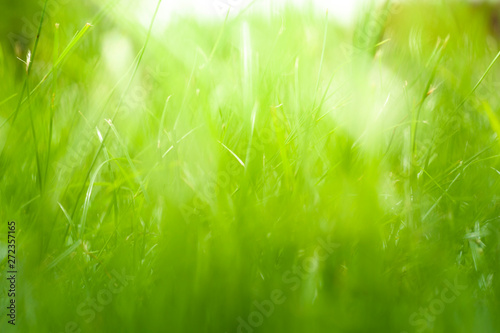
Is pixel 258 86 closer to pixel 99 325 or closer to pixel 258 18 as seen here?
pixel 258 18

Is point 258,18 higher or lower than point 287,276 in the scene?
higher

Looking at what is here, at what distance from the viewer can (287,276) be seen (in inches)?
26.7

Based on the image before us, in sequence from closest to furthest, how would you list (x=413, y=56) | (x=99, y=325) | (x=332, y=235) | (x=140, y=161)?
1. (x=99, y=325)
2. (x=332, y=235)
3. (x=140, y=161)
4. (x=413, y=56)

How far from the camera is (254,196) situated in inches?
30.6

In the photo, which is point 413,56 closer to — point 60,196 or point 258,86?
point 258,86

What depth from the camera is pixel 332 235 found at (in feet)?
2.39

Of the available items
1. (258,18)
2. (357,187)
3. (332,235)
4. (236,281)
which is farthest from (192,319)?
(258,18)

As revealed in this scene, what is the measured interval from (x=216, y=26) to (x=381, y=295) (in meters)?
0.85

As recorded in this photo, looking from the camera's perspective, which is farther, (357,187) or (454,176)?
(454,176)

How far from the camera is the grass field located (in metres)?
0.63

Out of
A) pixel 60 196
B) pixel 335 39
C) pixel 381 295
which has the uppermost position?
pixel 335 39

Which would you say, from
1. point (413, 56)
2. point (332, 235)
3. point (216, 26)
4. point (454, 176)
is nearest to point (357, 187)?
point (332, 235)

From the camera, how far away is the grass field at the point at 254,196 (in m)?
0.63

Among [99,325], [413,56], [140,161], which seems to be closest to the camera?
[99,325]
